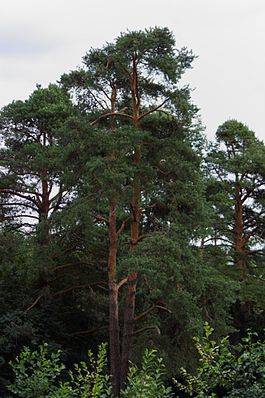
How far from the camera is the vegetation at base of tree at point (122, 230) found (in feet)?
43.2

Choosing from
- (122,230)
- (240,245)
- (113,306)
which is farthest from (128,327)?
(240,245)

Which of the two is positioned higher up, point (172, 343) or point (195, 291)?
point (195, 291)

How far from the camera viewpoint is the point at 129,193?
13422 millimetres

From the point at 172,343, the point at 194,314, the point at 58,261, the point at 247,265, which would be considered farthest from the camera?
the point at 247,265

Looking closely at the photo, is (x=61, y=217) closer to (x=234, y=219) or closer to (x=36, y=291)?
(x=36, y=291)

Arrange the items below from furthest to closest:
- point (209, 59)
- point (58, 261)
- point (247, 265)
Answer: point (247, 265) < point (209, 59) < point (58, 261)

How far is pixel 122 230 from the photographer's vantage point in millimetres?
15164

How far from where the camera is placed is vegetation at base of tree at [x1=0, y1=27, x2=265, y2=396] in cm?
1317

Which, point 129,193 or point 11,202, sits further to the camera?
point 11,202

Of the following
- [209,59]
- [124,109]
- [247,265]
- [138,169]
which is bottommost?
[247,265]

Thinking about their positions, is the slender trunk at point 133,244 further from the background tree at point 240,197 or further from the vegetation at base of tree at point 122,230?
the background tree at point 240,197

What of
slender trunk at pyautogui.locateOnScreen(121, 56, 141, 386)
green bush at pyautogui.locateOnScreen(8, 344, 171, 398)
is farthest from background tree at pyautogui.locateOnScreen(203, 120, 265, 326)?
A: green bush at pyautogui.locateOnScreen(8, 344, 171, 398)

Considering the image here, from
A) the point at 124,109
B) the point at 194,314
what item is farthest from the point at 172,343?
the point at 124,109

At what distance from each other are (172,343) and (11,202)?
751 cm
